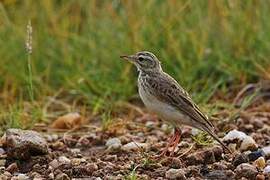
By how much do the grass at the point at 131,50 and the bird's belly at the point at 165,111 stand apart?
1824 mm

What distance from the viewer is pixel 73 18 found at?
10305 mm

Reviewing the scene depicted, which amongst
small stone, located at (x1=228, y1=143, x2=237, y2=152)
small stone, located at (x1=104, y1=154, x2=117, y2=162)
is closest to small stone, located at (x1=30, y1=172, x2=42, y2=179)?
small stone, located at (x1=104, y1=154, x2=117, y2=162)

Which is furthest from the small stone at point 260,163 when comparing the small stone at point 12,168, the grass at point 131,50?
the grass at point 131,50

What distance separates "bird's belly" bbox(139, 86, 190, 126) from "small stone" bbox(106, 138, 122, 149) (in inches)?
23.7

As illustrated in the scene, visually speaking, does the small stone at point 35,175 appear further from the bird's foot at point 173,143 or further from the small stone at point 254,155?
the small stone at point 254,155

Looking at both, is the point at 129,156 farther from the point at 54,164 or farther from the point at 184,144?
the point at 54,164

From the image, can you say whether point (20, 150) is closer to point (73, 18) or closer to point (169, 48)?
point (169, 48)

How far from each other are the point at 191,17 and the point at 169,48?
601 mm

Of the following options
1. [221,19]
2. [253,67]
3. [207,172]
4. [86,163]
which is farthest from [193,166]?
[221,19]

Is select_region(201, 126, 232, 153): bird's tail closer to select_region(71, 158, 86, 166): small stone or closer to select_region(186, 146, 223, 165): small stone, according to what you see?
select_region(186, 146, 223, 165): small stone

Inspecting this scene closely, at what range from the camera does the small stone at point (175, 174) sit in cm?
559

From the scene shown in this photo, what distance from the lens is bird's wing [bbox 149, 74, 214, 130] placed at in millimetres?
6055

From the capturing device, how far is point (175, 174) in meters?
5.61

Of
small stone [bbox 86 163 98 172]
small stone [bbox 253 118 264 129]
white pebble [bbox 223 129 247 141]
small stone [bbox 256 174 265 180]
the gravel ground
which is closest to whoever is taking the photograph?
small stone [bbox 256 174 265 180]
